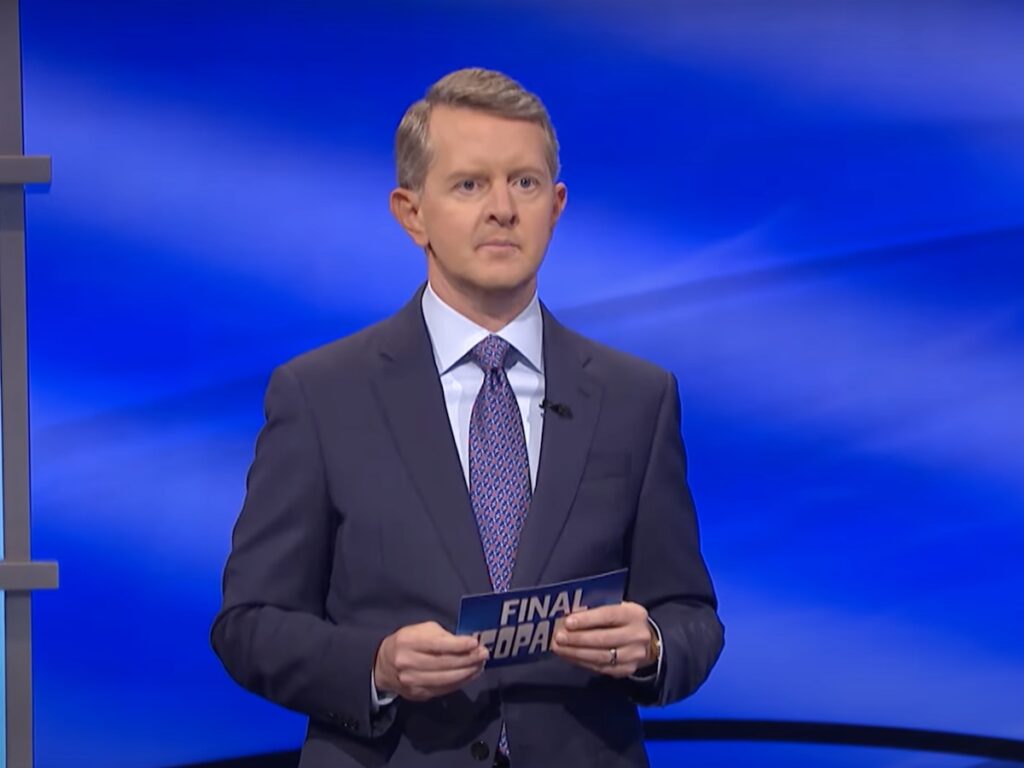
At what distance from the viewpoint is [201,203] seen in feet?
12.0

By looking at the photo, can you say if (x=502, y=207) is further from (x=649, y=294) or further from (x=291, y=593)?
(x=649, y=294)

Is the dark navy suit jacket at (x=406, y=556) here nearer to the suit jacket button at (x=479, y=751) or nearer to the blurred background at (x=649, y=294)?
the suit jacket button at (x=479, y=751)

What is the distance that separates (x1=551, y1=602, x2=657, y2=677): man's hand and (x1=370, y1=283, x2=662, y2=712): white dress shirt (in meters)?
0.31

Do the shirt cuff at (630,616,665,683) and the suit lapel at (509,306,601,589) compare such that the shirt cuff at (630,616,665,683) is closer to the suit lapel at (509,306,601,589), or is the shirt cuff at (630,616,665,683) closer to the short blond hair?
the suit lapel at (509,306,601,589)

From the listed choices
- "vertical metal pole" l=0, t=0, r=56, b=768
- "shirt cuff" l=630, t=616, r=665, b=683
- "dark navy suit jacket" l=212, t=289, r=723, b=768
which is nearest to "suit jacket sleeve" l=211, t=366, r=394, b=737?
"dark navy suit jacket" l=212, t=289, r=723, b=768

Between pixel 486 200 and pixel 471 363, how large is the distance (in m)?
0.24

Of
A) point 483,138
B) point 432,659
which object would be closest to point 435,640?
point 432,659

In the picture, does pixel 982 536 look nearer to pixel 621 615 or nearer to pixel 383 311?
pixel 383 311

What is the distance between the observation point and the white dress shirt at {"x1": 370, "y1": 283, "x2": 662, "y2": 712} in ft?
7.41

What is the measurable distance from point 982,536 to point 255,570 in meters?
2.26

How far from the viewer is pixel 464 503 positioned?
7.06 ft

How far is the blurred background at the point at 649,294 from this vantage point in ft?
11.9

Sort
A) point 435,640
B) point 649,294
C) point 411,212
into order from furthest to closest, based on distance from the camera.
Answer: point 649,294 < point 411,212 < point 435,640

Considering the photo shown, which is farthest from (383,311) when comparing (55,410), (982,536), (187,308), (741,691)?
(982,536)
